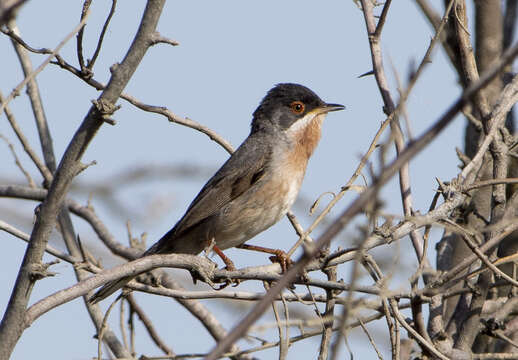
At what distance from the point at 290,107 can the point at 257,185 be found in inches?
38.6

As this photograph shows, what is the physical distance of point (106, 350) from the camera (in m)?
5.17

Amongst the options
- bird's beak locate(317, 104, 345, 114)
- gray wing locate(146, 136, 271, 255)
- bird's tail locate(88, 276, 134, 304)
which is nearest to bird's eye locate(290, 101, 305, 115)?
bird's beak locate(317, 104, 345, 114)

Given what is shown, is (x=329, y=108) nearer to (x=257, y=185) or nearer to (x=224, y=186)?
(x=257, y=185)

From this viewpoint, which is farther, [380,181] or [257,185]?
[257,185]

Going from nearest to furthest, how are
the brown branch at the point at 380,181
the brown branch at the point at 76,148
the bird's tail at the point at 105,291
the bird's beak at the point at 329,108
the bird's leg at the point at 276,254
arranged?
the brown branch at the point at 380,181
the brown branch at the point at 76,148
the bird's tail at the point at 105,291
the bird's leg at the point at 276,254
the bird's beak at the point at 329,108

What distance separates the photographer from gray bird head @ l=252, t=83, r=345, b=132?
21.2 ft

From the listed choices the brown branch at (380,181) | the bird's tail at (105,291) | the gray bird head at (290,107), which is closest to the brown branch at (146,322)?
the bird's tail at (105,291)

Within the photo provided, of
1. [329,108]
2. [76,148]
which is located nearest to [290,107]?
[329,108]

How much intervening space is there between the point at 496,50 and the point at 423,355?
2.76 metres

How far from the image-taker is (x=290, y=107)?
6566 millimetres

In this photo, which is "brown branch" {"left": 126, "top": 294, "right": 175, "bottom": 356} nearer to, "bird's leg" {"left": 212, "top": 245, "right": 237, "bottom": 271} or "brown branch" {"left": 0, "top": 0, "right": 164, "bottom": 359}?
"bird's leg" {"left": 212, "top": 245, "right": 237, "bottom": 271}

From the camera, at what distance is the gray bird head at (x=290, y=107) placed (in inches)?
255

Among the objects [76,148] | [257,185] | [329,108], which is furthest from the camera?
[329,108]

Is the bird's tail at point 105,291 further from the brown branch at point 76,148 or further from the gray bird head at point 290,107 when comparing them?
the gray bird head at point 290,107
